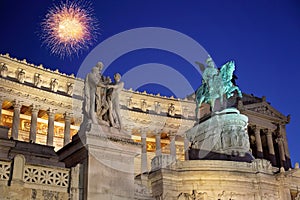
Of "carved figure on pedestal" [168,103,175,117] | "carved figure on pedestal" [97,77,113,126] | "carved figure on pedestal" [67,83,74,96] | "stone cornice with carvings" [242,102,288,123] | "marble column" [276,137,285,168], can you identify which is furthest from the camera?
"carved figure on pedestal" [168,103,175,117]

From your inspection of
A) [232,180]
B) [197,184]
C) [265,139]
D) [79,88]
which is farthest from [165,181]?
[265,139]

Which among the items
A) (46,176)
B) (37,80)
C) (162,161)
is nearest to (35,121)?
(37,80)

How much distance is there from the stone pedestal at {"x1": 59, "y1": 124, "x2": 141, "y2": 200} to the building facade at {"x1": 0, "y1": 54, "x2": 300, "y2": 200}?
4.3 inches

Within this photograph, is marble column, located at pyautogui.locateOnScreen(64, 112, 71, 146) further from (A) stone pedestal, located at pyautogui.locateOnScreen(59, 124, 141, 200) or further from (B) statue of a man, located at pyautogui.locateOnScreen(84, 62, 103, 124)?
(A) stone pedestal, located at pyautogui.locateOnScreen(59, 124, 141, 200)

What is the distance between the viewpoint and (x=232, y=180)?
29.8 m

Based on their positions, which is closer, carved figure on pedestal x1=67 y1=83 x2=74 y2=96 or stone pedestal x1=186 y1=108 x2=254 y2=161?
stone pedestal x1=186 y1=108 x2=254 y2=161

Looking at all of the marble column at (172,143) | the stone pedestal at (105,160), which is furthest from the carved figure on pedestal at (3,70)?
the stone pedestal at (105,160)

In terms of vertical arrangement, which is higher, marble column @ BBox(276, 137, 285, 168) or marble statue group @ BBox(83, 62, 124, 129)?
marble column @ BBox(276, 137, 285, 168)

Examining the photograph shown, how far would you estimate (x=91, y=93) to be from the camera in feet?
55.3

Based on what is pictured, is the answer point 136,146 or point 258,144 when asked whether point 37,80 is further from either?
point 136,146

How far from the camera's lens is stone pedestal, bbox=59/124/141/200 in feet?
49.3

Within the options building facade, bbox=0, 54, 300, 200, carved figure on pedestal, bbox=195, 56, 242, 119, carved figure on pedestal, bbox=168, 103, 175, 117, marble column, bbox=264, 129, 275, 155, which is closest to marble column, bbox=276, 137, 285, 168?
building facade, bbox=0, 54, 300, 200

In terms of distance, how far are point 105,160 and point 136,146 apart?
1.39 m

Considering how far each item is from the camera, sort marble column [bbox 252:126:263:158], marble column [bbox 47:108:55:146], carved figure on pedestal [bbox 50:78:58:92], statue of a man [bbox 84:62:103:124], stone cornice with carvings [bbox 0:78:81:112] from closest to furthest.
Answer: statue of a man [bbox 84:62:103:124] → stone cornice with carvings [bbox 0:78:81:112] → marble column [bbox 47:108:55:146] → carved figure on pedestal [bbox 50:78:58:92] → marble column [bbox 252:126:263:158]
